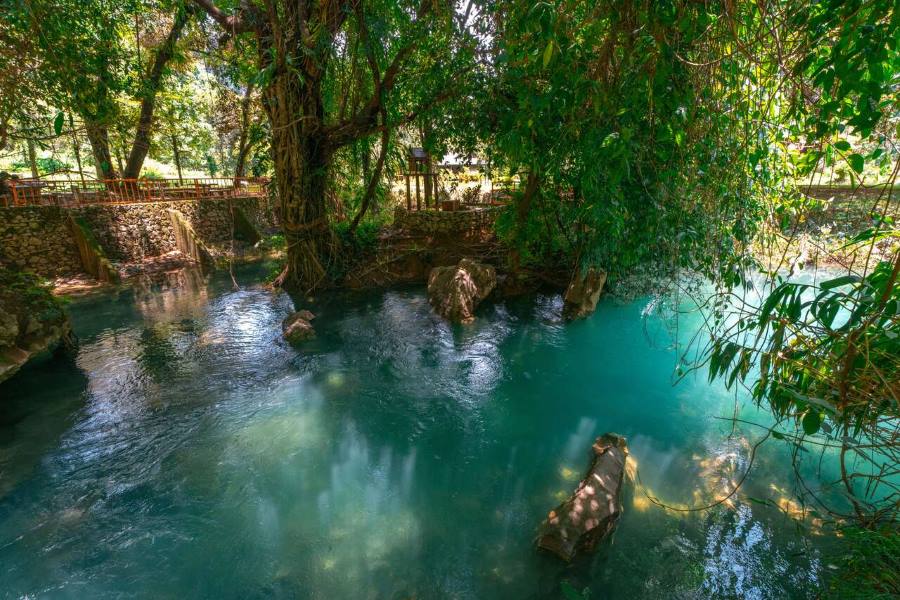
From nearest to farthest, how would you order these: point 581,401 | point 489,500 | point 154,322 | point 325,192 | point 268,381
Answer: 1. point 489,500
2. point 581,401
3. point 268,381
4. point 154,322
5. point 325,192

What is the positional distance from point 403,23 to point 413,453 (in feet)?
22.0

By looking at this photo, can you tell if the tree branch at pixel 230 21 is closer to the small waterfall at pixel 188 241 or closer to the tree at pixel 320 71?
the tree at pixel 320 71

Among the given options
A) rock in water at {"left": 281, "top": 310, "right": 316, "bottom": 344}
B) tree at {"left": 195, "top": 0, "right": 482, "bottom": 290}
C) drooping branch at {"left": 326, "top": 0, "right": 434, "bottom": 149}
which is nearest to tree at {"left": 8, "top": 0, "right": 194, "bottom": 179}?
tree at {"left": 195, "top": 0, "right": 482, "bottom": 290}

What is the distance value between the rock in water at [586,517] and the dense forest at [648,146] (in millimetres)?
709

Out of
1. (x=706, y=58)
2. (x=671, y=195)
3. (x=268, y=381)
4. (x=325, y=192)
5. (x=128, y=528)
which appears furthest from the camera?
(x=325, y=192)

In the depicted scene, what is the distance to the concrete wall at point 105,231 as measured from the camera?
442 inches

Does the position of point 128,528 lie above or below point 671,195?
below

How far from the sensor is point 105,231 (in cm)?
1272

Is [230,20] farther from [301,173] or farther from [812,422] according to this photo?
[812,422]

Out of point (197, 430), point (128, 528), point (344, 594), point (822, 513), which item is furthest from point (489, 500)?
point (197, 430)

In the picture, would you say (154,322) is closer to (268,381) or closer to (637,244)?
(268,381)

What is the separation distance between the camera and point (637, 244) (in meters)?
5.41

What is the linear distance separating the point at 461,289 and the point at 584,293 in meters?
2.49

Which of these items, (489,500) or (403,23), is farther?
(403,23)
